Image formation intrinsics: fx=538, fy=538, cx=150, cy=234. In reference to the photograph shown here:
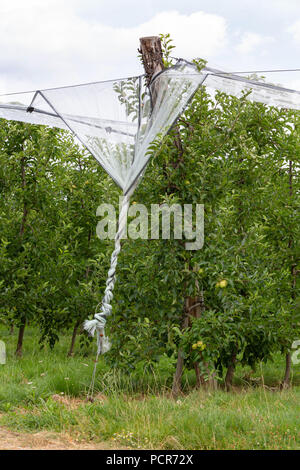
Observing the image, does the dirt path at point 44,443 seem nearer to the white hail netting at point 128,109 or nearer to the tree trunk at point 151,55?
the white hail netting at point 128,109

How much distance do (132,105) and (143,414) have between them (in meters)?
2.90

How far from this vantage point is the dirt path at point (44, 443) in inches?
154

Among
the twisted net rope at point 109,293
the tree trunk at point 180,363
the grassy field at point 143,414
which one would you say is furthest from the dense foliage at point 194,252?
the grassy field at point 143,414

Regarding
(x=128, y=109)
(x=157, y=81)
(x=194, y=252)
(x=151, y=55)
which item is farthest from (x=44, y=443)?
(x=151, y=55)

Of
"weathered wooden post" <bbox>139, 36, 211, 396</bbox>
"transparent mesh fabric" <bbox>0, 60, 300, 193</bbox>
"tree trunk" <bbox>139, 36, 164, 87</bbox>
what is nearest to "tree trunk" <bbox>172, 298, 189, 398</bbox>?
"weathered wooden post" <bbox>139, 36, 211, 396</bbox>

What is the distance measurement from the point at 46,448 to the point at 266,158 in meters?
3.73

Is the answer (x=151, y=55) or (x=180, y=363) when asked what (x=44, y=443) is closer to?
(x=180, y=363)

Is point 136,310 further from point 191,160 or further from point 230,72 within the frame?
point 230,72

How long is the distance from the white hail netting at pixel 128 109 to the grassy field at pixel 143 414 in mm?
679

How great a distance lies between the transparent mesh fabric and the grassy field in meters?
2.02

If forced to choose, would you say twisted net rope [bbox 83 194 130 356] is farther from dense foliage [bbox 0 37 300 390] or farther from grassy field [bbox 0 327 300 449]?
grassy field [bbox 0 327 300 449]

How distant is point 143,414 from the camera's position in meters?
4.19

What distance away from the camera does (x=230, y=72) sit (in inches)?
212

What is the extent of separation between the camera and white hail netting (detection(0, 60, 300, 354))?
5109 mm
